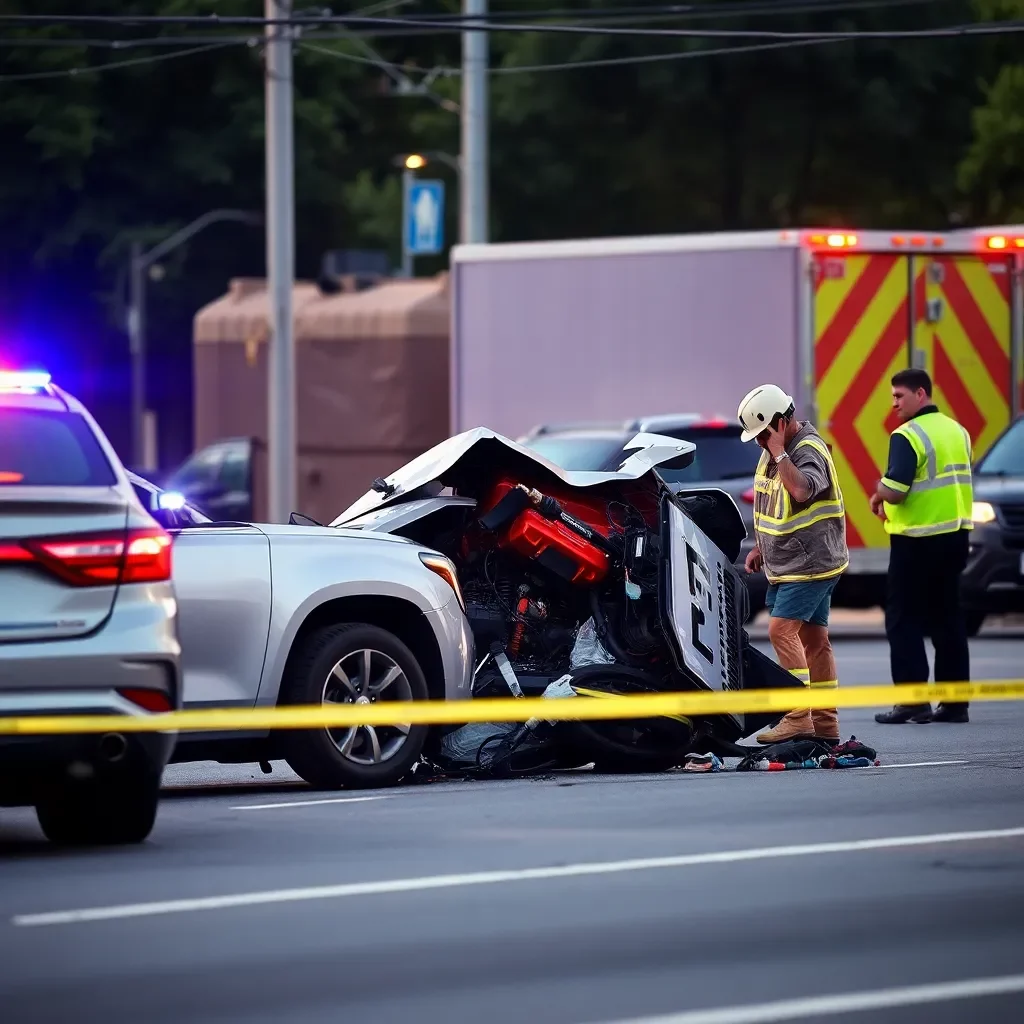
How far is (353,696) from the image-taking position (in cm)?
1066

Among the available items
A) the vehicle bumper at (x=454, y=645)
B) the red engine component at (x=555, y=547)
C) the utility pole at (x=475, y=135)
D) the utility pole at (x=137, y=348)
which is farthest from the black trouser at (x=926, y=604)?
the utility pole at (x=137, y=348)

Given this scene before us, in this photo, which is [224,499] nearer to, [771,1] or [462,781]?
[771,1]

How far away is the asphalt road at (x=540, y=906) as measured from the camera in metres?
6.58

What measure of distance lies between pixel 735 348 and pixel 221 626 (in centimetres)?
1109

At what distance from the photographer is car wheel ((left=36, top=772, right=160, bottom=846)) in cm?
898

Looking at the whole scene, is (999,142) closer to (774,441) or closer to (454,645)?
(774,441)

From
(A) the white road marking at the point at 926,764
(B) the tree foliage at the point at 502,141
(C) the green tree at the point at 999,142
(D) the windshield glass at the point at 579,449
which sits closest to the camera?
(A) the white road marking at the point at 926,764

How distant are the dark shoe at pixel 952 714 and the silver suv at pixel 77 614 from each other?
6079 mm

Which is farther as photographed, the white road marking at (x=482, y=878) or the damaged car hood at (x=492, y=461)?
the damaged car hood at (x=492, y=461)

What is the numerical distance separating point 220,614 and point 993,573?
32.3 ft

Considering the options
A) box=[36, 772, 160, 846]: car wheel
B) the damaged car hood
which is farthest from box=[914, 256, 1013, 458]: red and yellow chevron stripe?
box=[36, 772, 160, 846]: car wheel

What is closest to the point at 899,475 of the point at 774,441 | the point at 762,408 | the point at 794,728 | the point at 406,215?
the point at 774,441

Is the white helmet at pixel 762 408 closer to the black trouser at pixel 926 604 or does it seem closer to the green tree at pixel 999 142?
the black trouser at pixel 926 604

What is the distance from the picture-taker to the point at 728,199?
44.8 metres
